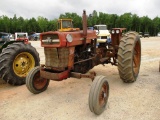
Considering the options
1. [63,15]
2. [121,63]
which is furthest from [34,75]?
[63,15]

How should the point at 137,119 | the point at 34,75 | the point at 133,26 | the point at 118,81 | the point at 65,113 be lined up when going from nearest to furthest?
the point at 137,119
the point at 65,113
the point at 34,75
the point at 118,81
the point at 133,26

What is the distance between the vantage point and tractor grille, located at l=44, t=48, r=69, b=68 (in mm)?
4320

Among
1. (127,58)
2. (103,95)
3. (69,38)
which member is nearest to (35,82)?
(69,38)

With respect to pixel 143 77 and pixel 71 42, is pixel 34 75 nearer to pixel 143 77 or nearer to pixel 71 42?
pixel 71 42

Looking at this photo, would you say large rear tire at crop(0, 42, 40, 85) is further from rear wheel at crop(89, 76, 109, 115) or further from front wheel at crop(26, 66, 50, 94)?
rear wheel at crop(89, 76, 109, 115)

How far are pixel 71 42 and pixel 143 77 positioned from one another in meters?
3.08

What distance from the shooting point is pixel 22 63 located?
5.93 metres

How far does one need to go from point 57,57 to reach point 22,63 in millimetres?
2031

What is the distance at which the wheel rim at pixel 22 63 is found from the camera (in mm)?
5797

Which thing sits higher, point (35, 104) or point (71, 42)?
point (71, 42)

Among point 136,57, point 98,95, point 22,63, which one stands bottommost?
point 98,95

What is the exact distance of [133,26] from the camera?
63125mm

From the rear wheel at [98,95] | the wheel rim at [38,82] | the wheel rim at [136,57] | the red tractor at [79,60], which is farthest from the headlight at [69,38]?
the wheel rim at [136,57]

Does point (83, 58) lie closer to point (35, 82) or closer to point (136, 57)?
point (35, 82)
